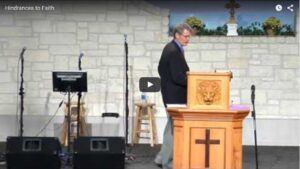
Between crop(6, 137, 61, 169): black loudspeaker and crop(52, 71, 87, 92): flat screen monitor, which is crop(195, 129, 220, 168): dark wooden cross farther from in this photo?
crop(52, 71, 87, 92): flat screen monitor

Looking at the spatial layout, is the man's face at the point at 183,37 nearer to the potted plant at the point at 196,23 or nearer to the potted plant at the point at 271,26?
the potted plant at the point at 196,23

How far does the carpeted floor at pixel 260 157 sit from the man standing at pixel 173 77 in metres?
0.76

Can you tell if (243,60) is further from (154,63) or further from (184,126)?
(184,126)

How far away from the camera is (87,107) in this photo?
930cm

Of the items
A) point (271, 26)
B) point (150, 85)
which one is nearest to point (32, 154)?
point (150, 85)

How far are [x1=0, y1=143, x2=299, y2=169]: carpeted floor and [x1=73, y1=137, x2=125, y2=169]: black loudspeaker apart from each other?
29.3 inches

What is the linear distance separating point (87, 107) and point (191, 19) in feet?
6.47

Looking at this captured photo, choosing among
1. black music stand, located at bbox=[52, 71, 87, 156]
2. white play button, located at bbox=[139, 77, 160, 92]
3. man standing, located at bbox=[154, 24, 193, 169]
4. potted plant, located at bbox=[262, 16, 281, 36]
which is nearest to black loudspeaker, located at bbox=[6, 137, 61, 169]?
black music stand, located at bbox=[52, 71, 87, 156]

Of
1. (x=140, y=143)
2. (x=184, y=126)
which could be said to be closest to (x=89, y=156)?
(x=184, y=126)

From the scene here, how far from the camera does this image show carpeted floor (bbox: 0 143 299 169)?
292 inches

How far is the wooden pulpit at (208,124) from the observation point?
5.83 metres

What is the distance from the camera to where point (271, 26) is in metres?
9.15

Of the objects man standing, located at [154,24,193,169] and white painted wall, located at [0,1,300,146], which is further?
white painted wall, located at [0,1,300,146]

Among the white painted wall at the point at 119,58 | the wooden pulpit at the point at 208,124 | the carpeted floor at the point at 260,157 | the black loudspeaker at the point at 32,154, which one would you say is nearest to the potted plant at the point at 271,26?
the white painted wall at the point at 119,58
